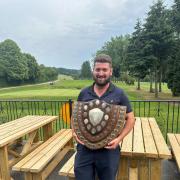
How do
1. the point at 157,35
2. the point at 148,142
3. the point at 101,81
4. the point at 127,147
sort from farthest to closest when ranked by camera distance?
1. the point at 157,35
2. the point at 148,142
3. the point at 127,147
4. the point at 101,81

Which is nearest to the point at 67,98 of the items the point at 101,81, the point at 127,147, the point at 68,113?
the point at 68,113

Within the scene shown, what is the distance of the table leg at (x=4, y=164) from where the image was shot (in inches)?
118

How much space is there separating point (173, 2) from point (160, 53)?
4.66 metres

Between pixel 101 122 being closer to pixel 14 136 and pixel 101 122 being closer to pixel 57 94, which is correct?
pixel 14 136

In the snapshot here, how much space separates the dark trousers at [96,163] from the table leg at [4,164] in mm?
1508

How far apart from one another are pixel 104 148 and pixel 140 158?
A: 930 mm

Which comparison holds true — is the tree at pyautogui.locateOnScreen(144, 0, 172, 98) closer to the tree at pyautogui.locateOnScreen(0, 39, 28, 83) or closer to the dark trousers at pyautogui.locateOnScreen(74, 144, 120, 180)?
the dark trousers at pyautogui.locateOnScreen(74, 144, 120, 180)

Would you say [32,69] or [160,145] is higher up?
[32,69]

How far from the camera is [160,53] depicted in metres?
19.1

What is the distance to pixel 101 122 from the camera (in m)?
1.84

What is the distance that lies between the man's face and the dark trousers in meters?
0.60

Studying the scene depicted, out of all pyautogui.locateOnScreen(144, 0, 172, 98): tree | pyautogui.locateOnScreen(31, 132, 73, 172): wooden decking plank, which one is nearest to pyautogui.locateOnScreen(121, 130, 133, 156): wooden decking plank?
pyautogui.locateOnScreen(31, 132, 73, 172): wooden decking plank

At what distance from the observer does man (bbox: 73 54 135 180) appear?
6.17 feet

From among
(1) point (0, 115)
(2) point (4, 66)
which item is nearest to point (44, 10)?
(1) point (0, 115)
